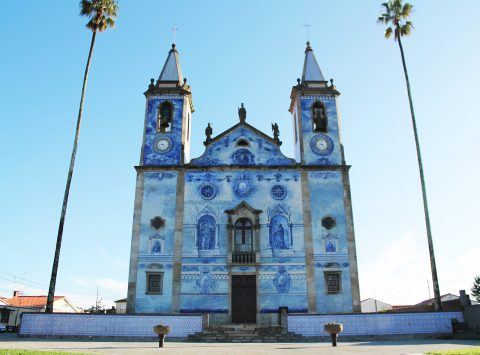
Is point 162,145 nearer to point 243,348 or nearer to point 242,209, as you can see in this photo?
point 242,209

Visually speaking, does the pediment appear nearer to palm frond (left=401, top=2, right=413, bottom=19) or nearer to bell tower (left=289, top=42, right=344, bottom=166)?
bell tower (left=289, top=42, right=344, bottom=166)

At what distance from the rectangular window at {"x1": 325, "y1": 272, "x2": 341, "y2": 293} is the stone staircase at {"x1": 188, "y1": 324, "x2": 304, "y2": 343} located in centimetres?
440

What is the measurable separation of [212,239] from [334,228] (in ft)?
22.8

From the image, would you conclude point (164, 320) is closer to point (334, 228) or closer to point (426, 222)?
point (334, 228)

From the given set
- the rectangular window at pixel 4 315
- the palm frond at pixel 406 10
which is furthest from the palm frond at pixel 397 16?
the rectangular window at pixel 4 315

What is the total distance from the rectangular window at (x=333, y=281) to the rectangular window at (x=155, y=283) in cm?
896

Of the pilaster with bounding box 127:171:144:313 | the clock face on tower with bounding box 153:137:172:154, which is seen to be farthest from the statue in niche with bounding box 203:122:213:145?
the pilaster with bounding box 127:171:144:313

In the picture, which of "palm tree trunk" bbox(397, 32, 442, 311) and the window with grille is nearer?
"palm tree trunk" bbox(397, 32, 442, 311)

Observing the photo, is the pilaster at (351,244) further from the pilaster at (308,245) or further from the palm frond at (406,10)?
the palm frond at (406,10)

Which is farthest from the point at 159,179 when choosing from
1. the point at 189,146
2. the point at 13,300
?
the point at 13,300

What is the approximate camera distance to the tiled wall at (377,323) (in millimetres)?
19344

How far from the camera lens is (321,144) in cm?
2709

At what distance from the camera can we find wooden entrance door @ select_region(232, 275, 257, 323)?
2289 centimetres

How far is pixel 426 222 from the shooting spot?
22531 millimetres
